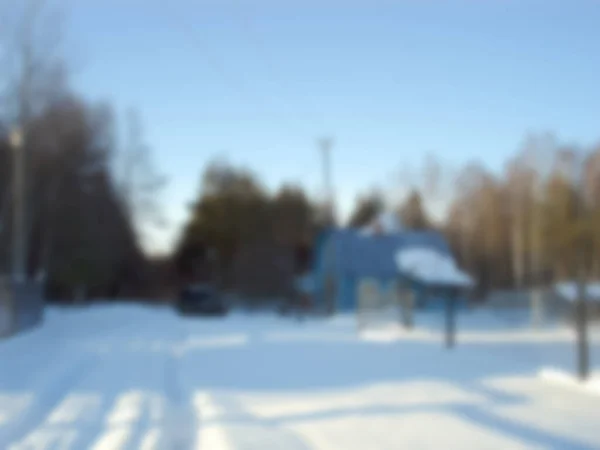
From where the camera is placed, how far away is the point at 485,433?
32.7 ft

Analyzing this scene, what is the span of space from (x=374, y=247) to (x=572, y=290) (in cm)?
2486

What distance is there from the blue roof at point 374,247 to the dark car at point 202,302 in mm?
10924

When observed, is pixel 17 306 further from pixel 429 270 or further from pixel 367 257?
pixel 367 257

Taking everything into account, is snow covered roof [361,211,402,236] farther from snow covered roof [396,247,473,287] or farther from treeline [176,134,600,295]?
snow covered roof [396,247,473,287]

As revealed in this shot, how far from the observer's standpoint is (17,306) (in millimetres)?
23906

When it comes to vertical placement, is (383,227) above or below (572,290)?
above

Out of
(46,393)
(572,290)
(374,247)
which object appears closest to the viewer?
→ (46,393)

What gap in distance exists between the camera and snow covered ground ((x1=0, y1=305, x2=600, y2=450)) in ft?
32.2

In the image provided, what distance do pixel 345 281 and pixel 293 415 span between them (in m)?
41.3

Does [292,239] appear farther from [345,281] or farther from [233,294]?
[345,281]

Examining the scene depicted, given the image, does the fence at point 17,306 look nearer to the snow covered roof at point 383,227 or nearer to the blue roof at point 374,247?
the blue roof at point 374,247

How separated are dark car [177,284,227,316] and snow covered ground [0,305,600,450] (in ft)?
58.6

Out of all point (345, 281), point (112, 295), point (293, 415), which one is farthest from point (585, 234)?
point (293, 415)

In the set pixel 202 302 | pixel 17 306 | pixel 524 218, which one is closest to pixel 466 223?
pixel 524 218
